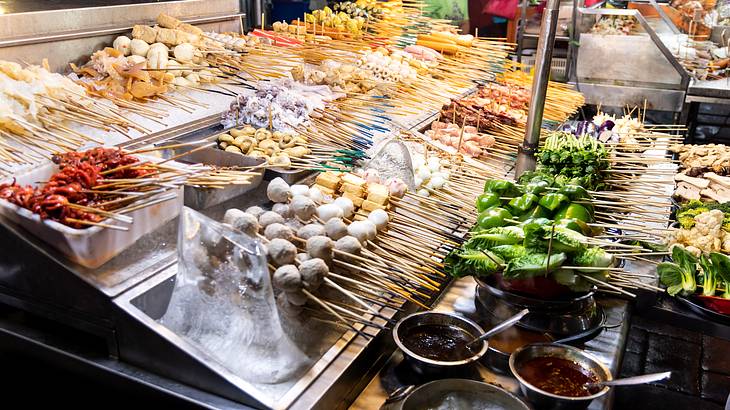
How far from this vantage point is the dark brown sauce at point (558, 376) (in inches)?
91.4

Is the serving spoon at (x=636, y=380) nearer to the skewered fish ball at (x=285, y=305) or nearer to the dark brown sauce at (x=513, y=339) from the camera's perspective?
the dark brown sauce at (x=513, y=339)

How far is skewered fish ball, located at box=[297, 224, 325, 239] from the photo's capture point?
9.02 ft

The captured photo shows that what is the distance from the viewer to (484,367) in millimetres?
2605

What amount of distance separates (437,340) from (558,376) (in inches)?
20.0

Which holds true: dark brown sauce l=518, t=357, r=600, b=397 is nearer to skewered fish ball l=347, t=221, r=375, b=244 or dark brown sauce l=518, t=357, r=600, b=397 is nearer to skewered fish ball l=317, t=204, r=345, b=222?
skewered fish ball l=347, t=221, r=375, b=244

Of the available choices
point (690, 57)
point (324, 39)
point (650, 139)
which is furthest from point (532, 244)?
point (690, 57)

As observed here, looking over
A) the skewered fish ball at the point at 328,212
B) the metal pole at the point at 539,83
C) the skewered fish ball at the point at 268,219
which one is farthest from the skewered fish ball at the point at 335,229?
the metal pole at the point at 539,83

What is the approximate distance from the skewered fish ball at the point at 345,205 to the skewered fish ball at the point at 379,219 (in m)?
0.12

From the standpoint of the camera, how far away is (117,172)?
2.74m

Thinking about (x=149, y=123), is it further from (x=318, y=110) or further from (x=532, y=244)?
(x=532, y=244)

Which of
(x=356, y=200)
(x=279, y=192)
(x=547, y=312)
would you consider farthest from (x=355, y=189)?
(x=547, y=312)

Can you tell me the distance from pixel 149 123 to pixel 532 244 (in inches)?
→ 104

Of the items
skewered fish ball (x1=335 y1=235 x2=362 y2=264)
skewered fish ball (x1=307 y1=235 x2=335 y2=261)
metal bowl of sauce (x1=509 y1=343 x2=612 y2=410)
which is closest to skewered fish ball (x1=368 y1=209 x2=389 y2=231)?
skewered fish ball (x1=335 y1=235 x2=362 y2=264)

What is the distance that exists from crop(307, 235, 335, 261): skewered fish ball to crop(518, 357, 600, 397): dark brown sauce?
94 cm
